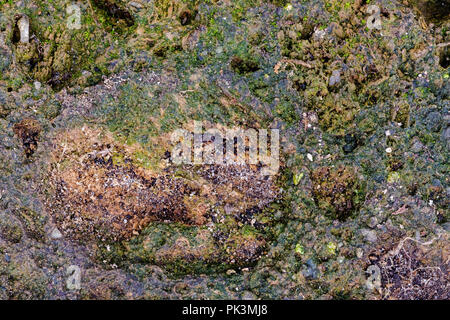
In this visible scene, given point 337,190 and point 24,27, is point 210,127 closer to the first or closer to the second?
point 337,190

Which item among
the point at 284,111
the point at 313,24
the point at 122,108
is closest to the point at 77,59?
the point at 122,108

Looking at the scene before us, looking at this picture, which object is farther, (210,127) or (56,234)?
(210,127)

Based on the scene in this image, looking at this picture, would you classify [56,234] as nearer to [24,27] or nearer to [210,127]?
[210,127]

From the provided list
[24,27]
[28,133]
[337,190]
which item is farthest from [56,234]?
[337,190]

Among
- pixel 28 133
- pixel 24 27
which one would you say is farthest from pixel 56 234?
pixel 24 27

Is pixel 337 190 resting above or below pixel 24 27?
below

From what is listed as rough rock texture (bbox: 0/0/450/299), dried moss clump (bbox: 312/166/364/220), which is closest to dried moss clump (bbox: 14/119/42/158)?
rough rock texture (bbox: 0/0/450/299)

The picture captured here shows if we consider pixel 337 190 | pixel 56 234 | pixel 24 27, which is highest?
pixel 24 27

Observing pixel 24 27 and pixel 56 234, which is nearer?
pixel 56 234

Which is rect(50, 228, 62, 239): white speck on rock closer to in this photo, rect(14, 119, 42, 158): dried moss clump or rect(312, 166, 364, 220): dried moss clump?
rect(14, 119, 42, 158): dried moss clump
